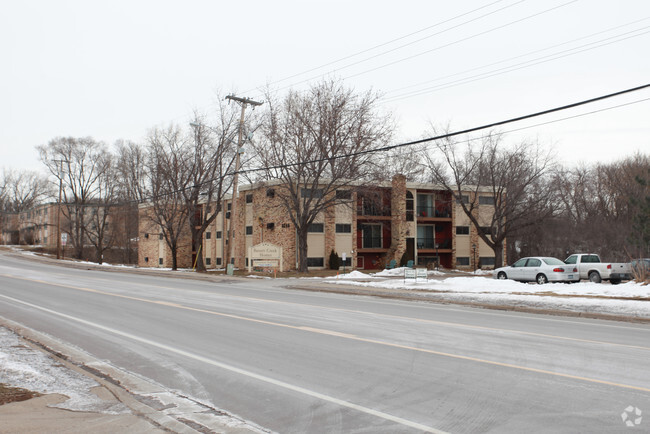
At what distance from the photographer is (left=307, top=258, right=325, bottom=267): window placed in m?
41.5

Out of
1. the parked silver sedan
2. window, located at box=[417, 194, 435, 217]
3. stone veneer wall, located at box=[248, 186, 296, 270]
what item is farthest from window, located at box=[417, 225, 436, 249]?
the parked silver sedan

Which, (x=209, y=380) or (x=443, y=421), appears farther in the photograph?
(x=209, y=380)

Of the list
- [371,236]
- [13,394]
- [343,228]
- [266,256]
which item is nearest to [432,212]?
[371,236]

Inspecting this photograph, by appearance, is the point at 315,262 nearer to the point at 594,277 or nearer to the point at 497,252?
the point at 497,252

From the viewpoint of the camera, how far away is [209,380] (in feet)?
23.0

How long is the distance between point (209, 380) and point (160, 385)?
62cm

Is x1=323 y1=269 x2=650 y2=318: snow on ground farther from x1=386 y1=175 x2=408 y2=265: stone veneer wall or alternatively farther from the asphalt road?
x1=386 y1=175 x2=408 y2=265: stone veneer wall

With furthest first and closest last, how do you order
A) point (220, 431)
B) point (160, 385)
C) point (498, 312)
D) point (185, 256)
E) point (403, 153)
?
point (185, 256) < point (403, 153) < point (498, 312) < point (160, 385) < point (220, 431)

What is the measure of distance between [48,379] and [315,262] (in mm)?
35015

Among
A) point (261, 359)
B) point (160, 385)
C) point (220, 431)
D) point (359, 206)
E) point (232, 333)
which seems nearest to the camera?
point (220, 431)

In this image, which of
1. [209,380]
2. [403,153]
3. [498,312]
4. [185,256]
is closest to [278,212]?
[403,153]

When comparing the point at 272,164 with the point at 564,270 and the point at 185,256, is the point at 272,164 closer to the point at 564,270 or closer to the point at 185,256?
the point at 564,270

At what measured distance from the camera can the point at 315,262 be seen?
41.7m

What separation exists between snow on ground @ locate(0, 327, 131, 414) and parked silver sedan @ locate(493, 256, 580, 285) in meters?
22.3
